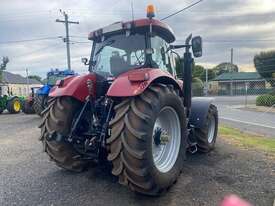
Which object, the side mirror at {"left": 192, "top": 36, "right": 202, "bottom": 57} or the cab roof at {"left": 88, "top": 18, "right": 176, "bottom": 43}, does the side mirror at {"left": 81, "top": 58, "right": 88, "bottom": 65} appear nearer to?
the cab roof at {"left": 88, "top": 18, "right": 176, "bottom": 43}

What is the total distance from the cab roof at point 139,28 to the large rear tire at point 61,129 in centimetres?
125

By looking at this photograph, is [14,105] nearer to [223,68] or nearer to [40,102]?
[40,102]

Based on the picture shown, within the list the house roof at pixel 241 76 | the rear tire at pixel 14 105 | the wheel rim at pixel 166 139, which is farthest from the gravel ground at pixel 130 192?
the house roof at pixel 241 76

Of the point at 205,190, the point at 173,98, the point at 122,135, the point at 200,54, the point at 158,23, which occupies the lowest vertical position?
the point at 205,190

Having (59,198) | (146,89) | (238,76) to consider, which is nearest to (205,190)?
(146,89)

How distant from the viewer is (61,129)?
5086mm

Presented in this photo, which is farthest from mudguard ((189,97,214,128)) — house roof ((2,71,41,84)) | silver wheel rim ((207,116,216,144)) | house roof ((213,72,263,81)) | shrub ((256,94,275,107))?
house roof ((2,71,41,84))

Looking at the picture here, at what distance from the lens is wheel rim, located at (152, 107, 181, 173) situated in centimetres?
473

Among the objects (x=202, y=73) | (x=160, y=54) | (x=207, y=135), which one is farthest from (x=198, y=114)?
(x=202, y=73)

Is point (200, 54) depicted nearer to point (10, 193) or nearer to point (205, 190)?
point (205, 190)

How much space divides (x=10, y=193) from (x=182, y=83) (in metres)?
3.39

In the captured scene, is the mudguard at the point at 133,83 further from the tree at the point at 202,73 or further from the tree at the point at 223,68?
the tree at the point at 223,68

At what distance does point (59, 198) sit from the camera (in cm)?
452

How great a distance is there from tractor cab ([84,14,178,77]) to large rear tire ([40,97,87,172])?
87cm
